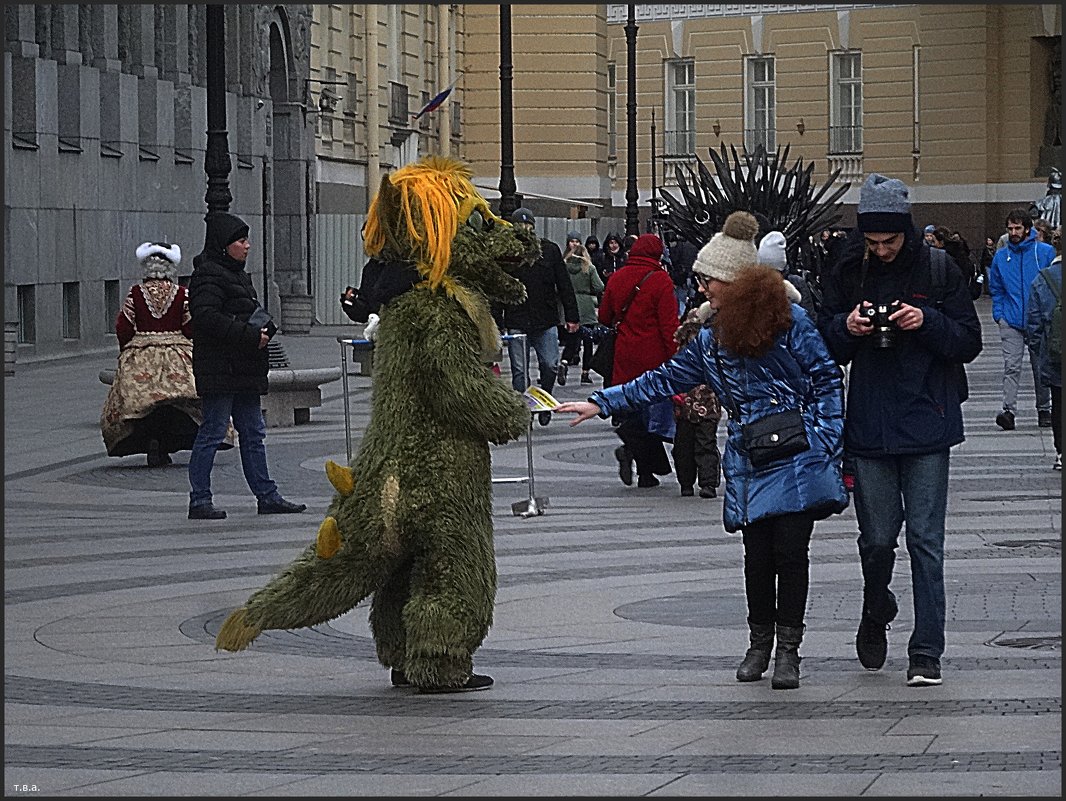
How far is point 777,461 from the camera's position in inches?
328

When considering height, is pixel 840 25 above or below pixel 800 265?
above

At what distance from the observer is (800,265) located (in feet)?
75.7

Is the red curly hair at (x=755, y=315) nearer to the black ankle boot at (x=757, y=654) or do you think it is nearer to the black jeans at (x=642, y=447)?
the black ankle boot at (x=757, y=654)

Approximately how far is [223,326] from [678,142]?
49095 mm

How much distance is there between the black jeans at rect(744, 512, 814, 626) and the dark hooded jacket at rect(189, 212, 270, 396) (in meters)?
6.09

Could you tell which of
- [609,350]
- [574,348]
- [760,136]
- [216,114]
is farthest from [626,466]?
[760,136]

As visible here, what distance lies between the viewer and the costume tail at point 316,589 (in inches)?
329

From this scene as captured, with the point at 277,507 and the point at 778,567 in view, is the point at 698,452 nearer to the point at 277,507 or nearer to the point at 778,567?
the point at 277,507

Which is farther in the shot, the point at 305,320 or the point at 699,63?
the point at 699,63

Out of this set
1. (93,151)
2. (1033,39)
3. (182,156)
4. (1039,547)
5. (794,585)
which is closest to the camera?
(794,585)

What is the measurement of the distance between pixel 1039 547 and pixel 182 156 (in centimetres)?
2435

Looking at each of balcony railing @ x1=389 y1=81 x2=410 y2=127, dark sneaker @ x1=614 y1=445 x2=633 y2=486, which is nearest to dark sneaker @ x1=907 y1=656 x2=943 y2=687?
dark sneaker @ x1=614 y1=445 x2=633 y2=486

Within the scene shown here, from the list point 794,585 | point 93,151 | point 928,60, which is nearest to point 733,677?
point 794,585

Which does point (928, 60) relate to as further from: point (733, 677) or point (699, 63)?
point (733, 677)
